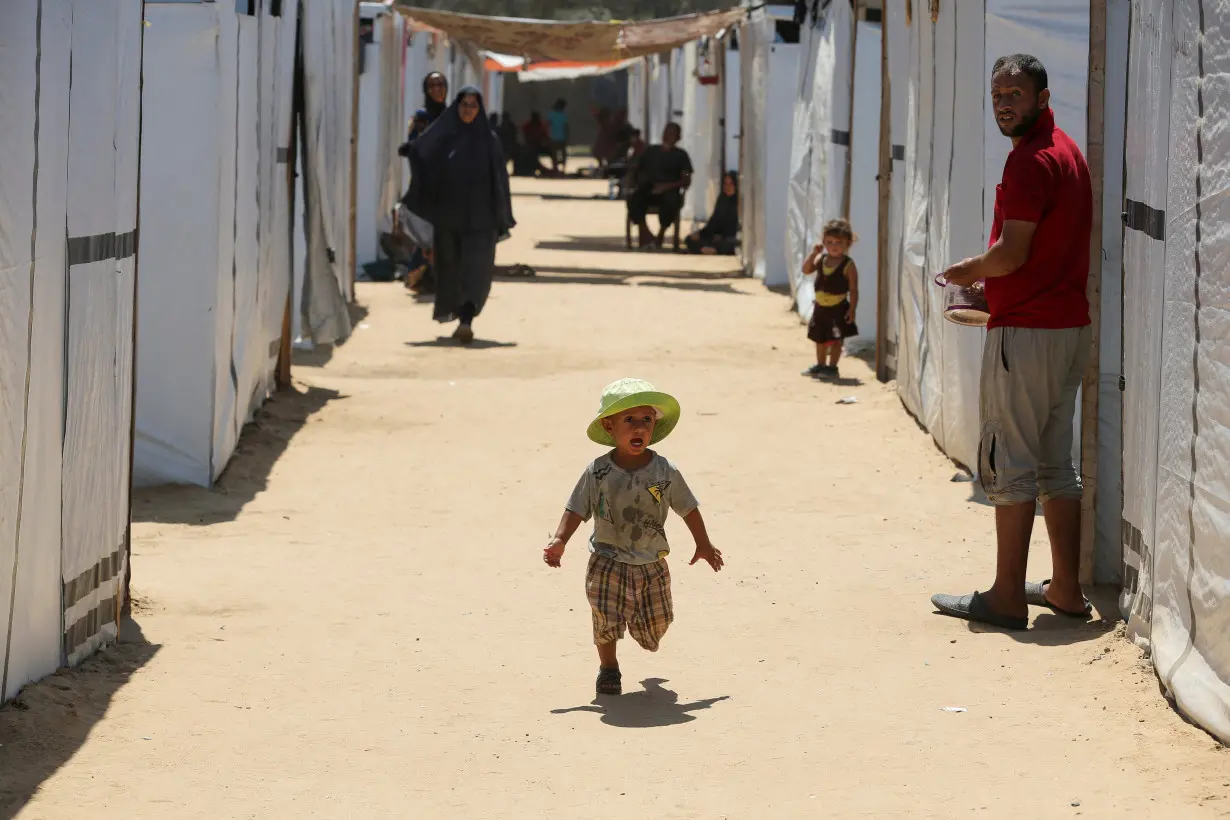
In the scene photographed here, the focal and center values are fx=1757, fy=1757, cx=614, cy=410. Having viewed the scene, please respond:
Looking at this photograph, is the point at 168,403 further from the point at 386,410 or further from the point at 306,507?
the point at 386,410

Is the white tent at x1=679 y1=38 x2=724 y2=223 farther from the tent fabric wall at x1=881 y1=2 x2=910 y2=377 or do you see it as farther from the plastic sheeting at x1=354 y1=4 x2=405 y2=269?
the tent fabric wall at x1=881 y1=2 x2=910 y2=377

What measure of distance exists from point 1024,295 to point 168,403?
3.74 m

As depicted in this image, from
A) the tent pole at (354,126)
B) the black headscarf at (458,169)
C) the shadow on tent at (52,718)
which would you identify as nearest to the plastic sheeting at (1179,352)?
the shadow on tent at (52,718)

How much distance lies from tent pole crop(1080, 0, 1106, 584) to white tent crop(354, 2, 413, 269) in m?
10.5

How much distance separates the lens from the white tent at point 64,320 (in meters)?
4.10

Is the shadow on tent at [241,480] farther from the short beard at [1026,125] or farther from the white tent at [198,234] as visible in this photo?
the short beard at [1026,125]

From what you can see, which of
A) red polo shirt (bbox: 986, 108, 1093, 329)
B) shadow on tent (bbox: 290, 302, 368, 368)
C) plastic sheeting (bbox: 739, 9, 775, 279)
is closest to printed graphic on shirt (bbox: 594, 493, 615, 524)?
red polo shirt (bbox: 986, 108, 1093, 329)

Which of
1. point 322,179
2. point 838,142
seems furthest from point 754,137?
point 322,179

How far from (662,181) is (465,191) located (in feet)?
23.9

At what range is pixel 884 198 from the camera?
1015 centimetres

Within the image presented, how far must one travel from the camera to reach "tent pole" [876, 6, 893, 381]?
10.1 m

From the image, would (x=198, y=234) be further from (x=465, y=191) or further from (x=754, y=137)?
(x=754, y=137)

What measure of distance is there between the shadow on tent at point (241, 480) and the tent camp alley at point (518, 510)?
0.09ft

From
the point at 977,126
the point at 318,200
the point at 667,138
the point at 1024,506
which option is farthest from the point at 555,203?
the point at 1024,506
